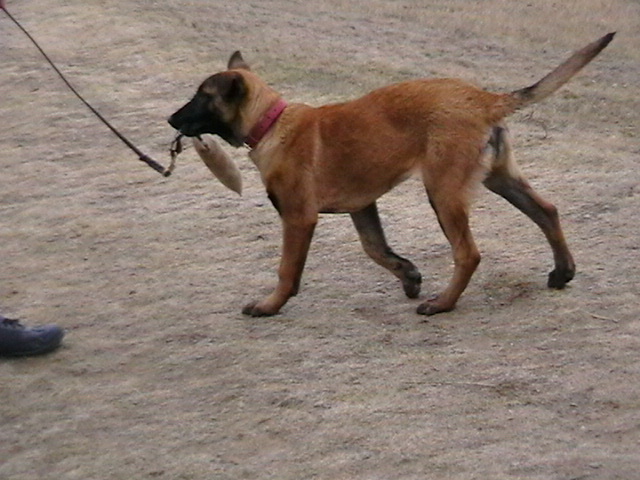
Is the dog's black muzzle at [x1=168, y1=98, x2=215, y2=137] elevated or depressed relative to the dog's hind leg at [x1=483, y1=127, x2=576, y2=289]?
elevated

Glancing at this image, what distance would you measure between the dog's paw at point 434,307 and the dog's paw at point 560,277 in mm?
542

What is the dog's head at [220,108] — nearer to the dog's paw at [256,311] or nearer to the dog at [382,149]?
the dog at [382,149]

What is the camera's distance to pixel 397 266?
6211mm

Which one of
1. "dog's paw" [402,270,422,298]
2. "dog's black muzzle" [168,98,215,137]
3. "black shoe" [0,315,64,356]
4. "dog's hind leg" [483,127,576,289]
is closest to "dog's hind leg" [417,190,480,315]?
"dog's paw" [402,270,422,298]

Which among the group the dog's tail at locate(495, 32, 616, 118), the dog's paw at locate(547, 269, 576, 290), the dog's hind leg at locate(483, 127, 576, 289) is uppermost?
the dog's tail at locate(495, 32, 616, 118)

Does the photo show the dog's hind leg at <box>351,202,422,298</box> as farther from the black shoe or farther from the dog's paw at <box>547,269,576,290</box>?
the black shoe

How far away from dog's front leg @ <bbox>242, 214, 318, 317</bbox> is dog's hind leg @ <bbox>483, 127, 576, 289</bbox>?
0.97 metres

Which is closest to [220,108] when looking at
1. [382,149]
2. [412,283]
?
[382,149]

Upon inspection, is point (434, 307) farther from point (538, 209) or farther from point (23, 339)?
point (23, 339)

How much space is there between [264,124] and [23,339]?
156cm

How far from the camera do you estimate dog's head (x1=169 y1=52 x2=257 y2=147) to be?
5945 millimetres

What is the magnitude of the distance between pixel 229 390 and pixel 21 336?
1.09 m

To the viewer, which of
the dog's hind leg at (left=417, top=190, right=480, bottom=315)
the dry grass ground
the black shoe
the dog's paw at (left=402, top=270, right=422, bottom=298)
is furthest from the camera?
the dog's paw at (left=402, top=270, right=422, bottom=298)

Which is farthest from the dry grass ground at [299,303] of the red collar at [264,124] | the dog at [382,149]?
the red collar at [264,124]
